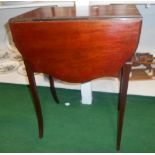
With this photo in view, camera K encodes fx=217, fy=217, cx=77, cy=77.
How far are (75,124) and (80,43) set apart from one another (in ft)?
2.29

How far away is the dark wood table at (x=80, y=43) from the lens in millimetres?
917

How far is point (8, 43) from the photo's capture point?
2.57m

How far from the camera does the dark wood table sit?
92 centimetres

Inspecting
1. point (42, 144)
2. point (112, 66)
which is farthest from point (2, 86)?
point (112, 66)

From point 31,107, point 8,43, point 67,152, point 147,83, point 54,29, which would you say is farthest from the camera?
point 8,43

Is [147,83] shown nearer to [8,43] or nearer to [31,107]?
[31,107]

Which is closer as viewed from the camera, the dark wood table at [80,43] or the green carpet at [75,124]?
A: the dark wood table at [80,43]

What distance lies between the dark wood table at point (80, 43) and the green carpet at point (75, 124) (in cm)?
37

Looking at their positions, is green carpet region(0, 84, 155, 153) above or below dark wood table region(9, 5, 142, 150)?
below

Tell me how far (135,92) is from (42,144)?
2.71 feet

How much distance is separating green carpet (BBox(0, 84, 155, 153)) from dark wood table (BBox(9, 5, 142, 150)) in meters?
0.37

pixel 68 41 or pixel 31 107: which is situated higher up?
pixel 68 41

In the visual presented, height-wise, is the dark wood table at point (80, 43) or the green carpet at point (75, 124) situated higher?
the dark wood table at point (80, 43)

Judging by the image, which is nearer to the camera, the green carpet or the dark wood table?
the dark wood table
